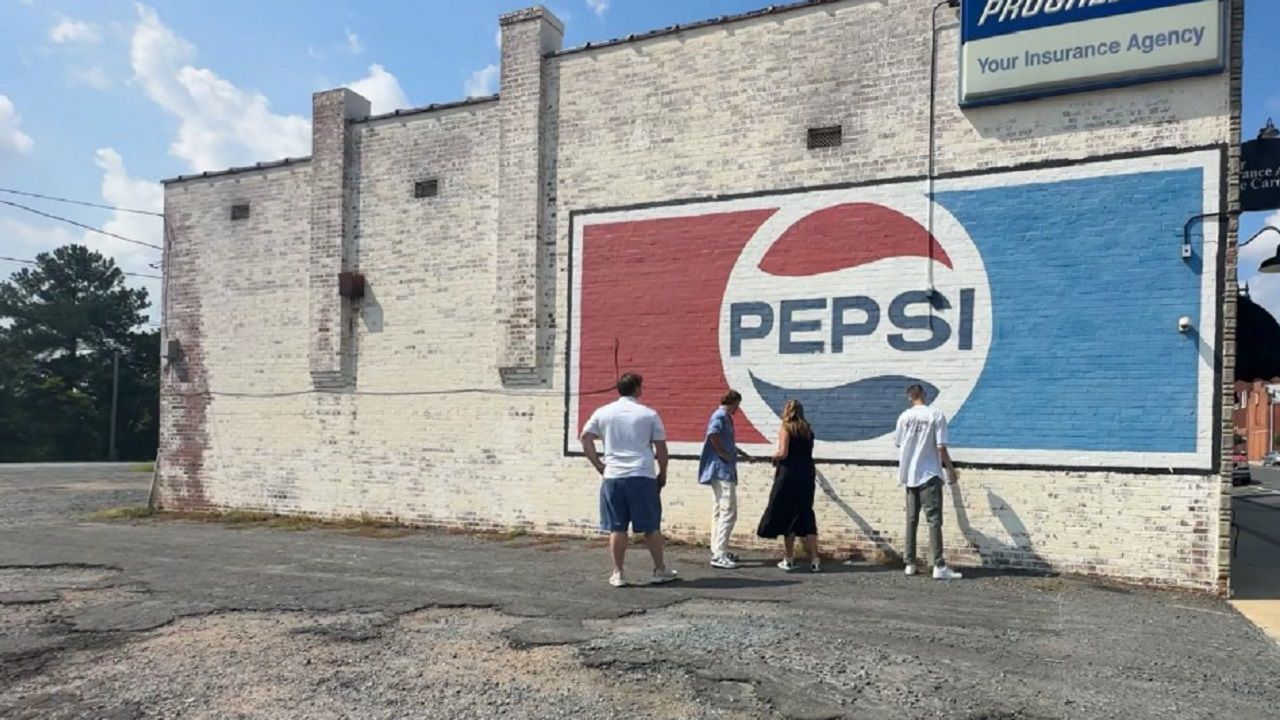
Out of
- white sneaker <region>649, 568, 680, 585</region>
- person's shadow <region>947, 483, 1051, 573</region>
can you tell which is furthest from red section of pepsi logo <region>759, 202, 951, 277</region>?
white sneaker <region>649, 568, 680, 585</region>

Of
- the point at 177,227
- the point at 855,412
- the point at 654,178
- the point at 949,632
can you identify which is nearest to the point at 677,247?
the point at 654,178

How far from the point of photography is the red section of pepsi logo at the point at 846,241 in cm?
859

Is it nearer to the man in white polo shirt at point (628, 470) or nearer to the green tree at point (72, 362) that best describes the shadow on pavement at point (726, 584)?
the man in white polo shirt at point (628, 470)

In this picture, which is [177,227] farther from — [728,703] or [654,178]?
[728,703]

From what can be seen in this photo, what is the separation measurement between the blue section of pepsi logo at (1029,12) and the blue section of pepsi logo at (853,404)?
3.40 m

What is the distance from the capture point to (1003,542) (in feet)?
26.3

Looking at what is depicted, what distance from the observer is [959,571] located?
26.1ft

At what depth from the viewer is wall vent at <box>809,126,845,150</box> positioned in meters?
9.01

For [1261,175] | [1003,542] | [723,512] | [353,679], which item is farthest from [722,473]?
[1261,175]

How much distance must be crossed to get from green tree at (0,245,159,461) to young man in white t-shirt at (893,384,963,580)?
5169 centimetres

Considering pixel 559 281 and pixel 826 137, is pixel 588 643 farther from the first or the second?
pixel 826 137

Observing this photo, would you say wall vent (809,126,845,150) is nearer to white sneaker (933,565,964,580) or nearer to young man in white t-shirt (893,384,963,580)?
young man in white t-shirt (893,384,963,580)

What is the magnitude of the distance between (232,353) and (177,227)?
2355 millimetres

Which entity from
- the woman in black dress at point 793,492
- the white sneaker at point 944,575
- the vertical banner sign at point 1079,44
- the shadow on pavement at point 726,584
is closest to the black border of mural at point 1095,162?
the vertical banner sign at point 1079,44
